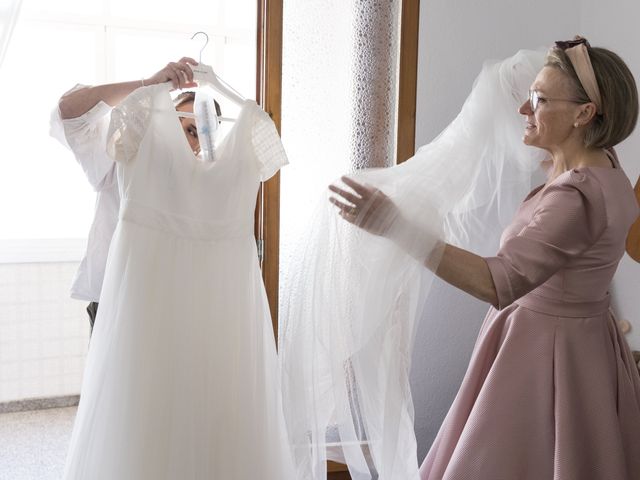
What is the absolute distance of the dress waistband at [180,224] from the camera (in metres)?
1.43

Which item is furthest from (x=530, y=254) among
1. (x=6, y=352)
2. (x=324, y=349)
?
(x=6, y=352)

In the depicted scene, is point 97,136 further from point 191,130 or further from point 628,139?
point 628,139

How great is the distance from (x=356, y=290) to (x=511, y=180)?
58 centimetres

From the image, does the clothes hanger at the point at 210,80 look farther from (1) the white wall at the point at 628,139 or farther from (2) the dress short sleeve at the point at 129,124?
(1) the white wall at the point at 628,139

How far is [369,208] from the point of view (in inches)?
53.1

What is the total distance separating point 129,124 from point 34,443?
212 cm

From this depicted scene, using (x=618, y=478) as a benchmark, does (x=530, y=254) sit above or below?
above

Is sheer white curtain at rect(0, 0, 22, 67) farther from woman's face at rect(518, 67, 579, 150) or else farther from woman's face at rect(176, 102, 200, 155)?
woman's face at rect(518, 67, 579, 150)

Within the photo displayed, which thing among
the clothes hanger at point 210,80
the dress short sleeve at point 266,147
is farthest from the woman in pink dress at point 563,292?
the clothes hanger at point 210,80

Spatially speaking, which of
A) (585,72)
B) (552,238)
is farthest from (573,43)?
(552,238)

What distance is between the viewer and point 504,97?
1612 millimetres

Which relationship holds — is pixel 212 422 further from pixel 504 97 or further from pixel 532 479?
pixel 504 97

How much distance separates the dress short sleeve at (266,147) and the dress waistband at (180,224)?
157mm

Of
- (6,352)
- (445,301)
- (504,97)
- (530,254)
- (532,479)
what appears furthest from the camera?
(6,352)
